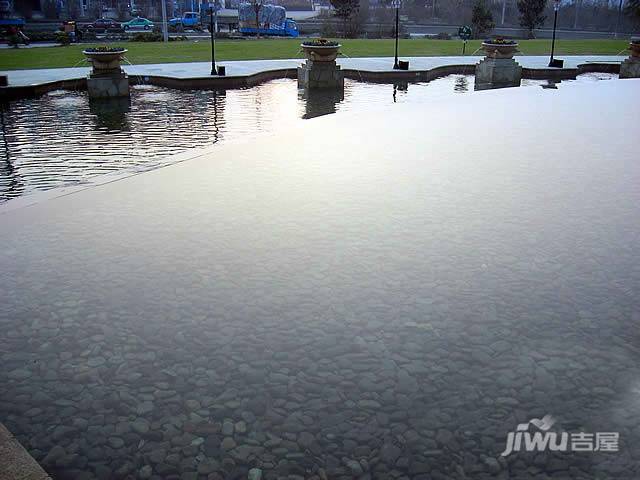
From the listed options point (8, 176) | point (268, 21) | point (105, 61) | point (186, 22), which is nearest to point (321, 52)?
point (105, 61)

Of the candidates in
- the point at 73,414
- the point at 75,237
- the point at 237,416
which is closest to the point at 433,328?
the point at 237,416

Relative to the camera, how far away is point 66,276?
186 inches

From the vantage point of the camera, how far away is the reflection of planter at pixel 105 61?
16297 millimetres

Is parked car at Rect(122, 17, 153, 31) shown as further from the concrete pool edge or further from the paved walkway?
the concrete pool edge

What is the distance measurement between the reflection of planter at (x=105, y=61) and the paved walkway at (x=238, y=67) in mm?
2788

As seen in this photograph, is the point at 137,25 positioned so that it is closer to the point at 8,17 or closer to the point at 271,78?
the point at 8,17

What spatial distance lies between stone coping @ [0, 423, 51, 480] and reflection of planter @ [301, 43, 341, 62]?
1734 cm

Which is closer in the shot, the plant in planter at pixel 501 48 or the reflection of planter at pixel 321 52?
the reflection of planter at pixel 321 52

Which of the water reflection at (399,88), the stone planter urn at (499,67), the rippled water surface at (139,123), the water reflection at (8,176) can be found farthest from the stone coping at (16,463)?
the stone planter urn at (499,67)

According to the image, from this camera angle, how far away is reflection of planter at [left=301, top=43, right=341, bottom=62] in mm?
18906

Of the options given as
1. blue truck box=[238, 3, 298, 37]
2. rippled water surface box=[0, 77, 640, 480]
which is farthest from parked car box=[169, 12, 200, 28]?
rippled water surface box=[0, 77, 640, 480]

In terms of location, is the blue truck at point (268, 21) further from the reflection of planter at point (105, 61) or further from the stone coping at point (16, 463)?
the stone coping at point (16, 463)

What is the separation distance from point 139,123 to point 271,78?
1043 cm

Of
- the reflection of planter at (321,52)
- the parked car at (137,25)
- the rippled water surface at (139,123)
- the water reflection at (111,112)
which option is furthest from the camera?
the parked car at (137,25)
